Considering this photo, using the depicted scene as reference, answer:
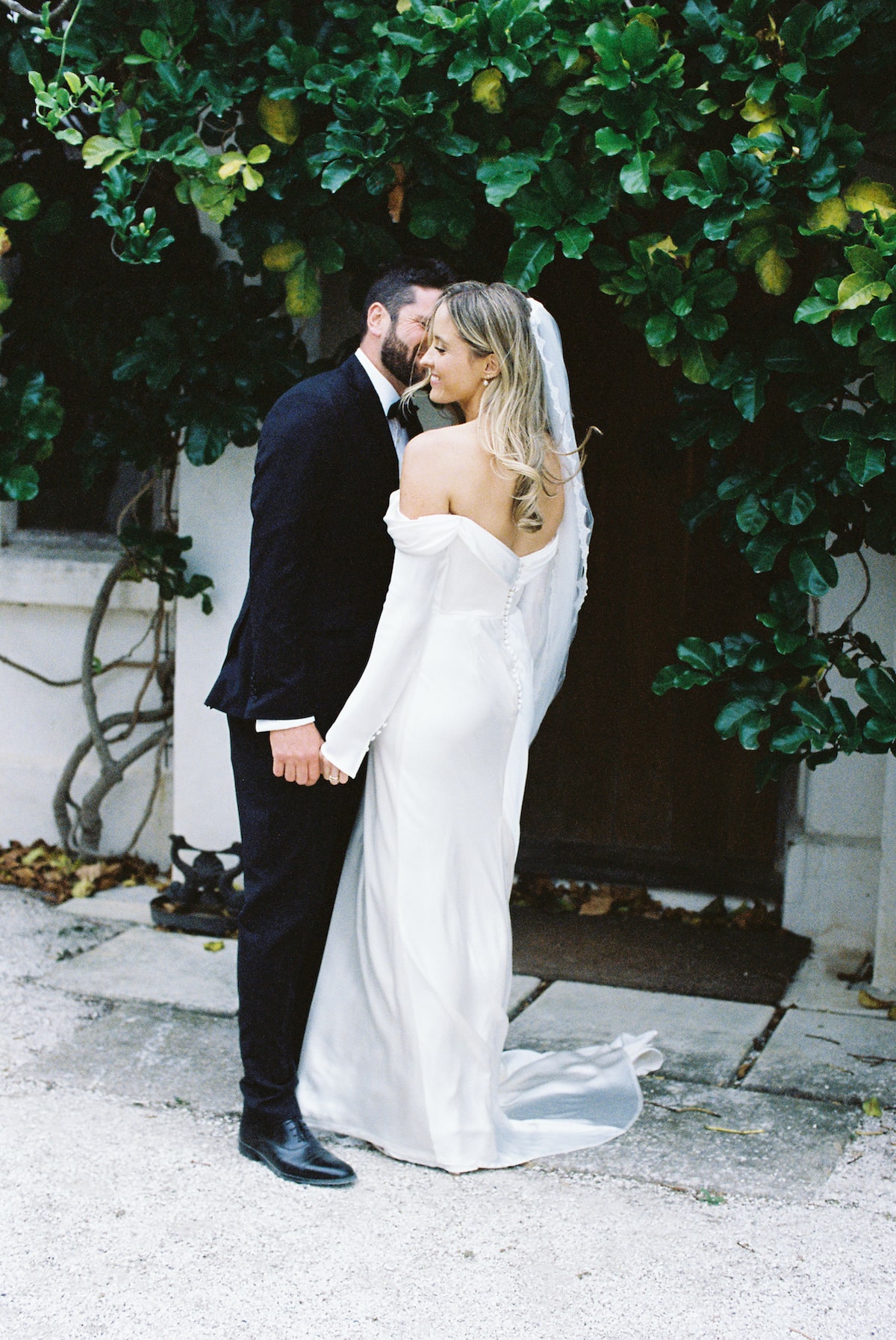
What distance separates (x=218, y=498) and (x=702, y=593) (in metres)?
1.95

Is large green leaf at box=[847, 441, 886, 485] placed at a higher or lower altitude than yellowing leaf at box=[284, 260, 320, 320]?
lower

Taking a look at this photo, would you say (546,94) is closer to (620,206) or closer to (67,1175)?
(620,206)

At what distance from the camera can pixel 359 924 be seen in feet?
11.4

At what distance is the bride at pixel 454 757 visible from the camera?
319cm

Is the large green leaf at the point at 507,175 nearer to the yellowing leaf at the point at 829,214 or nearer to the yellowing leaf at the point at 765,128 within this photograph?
the yellowing leaf at the point at 765,128

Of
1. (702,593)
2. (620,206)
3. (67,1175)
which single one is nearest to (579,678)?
(702,593)

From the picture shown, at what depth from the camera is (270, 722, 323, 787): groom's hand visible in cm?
326

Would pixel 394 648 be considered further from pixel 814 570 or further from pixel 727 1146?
pixel 727 1146

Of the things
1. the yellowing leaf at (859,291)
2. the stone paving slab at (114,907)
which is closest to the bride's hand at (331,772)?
the yellowing leaf at (859,291)

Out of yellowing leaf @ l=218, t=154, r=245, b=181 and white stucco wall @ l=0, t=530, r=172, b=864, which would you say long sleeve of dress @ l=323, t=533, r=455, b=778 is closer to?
yellowing leaf @ l=218, t=154, r=245, b=181

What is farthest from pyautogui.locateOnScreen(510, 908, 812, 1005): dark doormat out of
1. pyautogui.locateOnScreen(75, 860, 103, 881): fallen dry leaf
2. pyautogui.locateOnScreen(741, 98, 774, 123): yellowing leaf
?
pyautogui.locateOnScreen(741, 98, 774, 123): yellowing leaf

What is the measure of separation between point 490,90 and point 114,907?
11.1 ft

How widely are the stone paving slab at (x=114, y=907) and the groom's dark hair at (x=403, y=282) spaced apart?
283 cm

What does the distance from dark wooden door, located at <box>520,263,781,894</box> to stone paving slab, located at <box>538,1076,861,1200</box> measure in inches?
67.7
